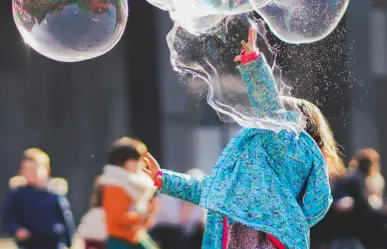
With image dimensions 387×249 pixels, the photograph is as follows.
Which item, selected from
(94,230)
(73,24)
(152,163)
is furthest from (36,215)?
(152,163)

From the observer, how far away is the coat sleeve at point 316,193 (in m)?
3.71

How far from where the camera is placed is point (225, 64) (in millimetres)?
3838

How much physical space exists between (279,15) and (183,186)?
838mm

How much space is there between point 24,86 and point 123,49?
1.54m

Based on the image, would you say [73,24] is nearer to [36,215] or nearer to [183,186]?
[183,186]

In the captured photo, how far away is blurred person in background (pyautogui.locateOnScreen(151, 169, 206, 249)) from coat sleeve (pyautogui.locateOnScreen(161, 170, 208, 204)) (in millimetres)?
5358

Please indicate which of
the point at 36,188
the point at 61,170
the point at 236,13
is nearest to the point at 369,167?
the point at 36,188

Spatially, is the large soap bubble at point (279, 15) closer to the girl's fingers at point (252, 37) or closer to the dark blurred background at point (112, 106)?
the girl's fingers at point (252, 37)

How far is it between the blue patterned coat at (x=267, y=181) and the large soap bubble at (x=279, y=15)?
375 mm

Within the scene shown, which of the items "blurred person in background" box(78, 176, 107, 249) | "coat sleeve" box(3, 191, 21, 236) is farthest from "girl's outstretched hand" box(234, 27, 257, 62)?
"coat sleeve" box(3, 191, 21, 236)

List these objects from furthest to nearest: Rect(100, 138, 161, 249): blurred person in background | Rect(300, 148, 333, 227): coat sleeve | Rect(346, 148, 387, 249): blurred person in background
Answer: Rect(346, 148, 387, 249): blurred person in background < Rect(100, 138, 161, 249): blurred person in background < Rect(300, 148, 333, 227): coat sleeve

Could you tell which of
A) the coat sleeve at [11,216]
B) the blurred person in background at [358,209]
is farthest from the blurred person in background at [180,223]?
the coat sleeve at [11,216]

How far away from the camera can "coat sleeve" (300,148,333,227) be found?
371 cm

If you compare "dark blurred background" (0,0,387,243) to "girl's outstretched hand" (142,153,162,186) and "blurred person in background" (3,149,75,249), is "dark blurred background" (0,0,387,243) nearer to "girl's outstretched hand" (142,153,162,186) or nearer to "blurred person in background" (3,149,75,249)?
"blurred person in background" (3,149,75,249)
